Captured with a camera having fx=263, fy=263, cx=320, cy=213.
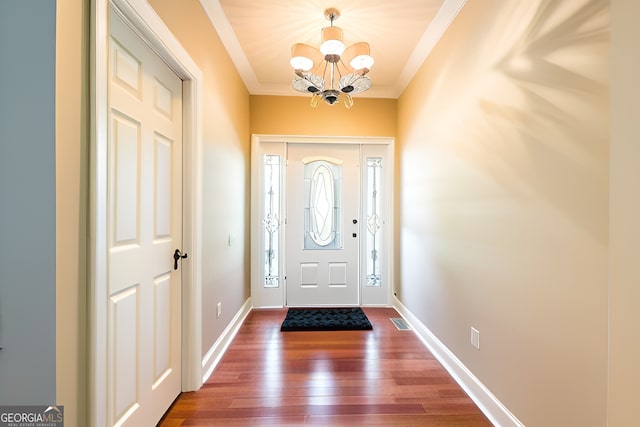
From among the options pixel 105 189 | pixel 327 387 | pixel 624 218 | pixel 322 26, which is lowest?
pixel 327 387

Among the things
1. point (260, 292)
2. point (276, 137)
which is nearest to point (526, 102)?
point (276, 137)

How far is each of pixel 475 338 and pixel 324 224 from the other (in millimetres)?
2107

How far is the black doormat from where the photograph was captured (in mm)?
2773

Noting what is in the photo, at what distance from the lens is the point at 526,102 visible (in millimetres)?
1318

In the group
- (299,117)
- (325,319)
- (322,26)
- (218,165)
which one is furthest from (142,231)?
(299,117)

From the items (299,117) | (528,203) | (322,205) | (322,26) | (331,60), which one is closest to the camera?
(528,203)

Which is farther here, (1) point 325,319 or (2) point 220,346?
(1) point 325,319

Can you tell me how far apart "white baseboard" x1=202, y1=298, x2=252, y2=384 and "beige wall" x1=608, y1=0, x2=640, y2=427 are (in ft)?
6.96

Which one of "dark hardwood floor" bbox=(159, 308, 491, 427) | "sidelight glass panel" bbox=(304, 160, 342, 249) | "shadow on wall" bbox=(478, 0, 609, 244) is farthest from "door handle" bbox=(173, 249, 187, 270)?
"shadow on wall" bbox=(478, 0, 609, 244)

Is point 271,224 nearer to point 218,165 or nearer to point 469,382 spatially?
point 218,165

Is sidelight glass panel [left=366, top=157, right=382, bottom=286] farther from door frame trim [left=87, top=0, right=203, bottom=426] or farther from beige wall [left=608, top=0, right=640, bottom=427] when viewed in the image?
beige wall [left=608, top=0, right=640, bottom=427]

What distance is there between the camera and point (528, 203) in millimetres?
1306

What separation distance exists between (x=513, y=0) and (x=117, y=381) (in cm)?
273

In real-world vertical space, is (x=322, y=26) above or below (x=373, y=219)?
above
